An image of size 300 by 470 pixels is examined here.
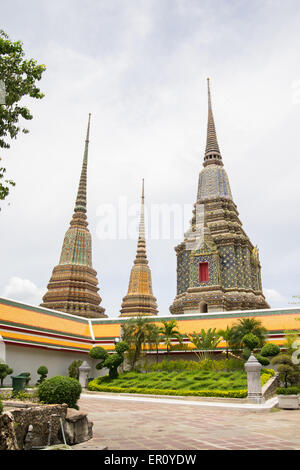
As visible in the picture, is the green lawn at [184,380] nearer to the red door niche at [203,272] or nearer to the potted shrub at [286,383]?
the potted shrub at [286,383]

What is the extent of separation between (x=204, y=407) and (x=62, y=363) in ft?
41.7

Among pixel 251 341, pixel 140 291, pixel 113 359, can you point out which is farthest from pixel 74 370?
pixel 140 291

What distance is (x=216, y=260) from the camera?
32.2m

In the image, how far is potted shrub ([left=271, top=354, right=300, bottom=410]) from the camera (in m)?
14.2

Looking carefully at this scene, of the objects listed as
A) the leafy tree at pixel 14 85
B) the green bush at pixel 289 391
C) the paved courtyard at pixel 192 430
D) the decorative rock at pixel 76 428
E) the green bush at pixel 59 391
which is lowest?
the paved courtyard at pixel 192 430

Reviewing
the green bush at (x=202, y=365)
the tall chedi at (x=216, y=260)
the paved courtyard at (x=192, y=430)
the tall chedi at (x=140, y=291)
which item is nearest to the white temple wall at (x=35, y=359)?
the green bush at (x=202, y=365)

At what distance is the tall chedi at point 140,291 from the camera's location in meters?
39.3

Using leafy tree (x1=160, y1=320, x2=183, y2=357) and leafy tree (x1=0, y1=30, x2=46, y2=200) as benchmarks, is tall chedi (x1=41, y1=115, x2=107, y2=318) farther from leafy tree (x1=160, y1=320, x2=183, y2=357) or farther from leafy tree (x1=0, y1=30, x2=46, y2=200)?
leafy tree (x1=0, y1=30, x2=46, y2=200)

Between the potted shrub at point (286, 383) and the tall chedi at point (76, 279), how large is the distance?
2131 centimetres

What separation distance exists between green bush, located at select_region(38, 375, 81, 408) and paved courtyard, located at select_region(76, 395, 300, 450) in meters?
0.93

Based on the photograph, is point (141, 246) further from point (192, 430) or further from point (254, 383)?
point (192, 430)

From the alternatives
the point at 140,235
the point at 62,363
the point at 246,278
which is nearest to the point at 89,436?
the point at 62,363

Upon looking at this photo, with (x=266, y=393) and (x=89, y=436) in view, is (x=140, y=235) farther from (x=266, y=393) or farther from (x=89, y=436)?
(x=89, y=436)

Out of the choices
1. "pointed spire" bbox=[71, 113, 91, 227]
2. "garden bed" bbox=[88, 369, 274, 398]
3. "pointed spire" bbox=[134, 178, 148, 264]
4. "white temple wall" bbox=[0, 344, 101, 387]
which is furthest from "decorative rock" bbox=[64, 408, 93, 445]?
"pointed spire" bbox=[134, 178, 148, 264]
